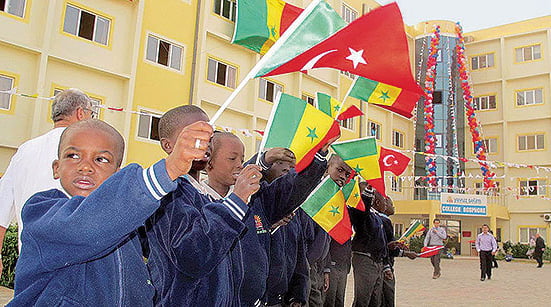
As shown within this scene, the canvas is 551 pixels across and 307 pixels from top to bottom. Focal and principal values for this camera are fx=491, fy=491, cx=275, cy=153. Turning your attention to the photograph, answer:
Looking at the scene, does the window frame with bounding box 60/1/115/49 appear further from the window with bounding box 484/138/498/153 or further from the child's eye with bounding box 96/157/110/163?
the window with bounding box 484/138/498/153

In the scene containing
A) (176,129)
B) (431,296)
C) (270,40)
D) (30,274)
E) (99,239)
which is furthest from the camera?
(431,296)

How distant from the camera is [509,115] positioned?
3109cm

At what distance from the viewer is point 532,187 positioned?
29.1 meters

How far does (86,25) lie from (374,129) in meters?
17.0

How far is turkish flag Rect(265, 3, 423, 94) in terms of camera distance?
10.4ft

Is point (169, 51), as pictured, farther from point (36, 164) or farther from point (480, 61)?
point (480, 61)

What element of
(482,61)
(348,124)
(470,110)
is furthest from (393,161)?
(482,61)

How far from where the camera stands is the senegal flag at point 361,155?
4.85 meters

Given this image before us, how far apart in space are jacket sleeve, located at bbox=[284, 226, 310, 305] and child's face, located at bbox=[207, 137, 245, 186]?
1.39 m

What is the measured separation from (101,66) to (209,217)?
546 inches

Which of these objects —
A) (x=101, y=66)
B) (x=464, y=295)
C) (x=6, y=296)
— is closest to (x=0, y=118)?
(x=101, y=66)

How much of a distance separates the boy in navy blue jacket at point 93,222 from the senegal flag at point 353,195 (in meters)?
3.86

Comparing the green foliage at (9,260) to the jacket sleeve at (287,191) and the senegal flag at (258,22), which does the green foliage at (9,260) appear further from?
→ the jacket sleeve at (287,191)

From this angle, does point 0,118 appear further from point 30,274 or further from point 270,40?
point 30,274
